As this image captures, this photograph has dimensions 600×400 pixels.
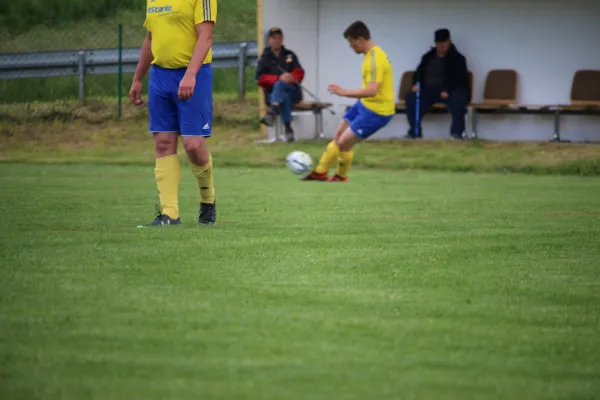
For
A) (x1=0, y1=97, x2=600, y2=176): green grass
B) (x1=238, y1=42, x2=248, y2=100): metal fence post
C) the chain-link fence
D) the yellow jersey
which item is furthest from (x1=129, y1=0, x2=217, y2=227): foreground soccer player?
(x1=238, y1=42, x2=248, y2=100): metal fence post

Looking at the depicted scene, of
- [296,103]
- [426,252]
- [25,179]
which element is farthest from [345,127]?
[426,252]

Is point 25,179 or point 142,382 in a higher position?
point 142,382

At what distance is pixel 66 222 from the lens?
30.7 ft

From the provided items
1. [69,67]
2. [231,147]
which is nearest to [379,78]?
[231,147]

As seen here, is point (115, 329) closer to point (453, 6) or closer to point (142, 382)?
point (142, 382)

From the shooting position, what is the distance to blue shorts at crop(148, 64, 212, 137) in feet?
29.4

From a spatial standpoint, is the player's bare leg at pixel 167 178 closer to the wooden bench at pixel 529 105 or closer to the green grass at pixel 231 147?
the green grass at pixel 231 147

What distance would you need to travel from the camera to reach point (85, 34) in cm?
2702

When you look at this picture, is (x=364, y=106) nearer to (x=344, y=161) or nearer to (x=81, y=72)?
(x=344, y=161)

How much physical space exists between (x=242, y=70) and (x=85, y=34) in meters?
3.92

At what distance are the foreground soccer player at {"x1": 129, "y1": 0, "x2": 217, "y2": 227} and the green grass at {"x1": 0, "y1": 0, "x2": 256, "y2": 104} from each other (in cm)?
1613

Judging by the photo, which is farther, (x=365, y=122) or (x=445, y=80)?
(x=445, y=80)

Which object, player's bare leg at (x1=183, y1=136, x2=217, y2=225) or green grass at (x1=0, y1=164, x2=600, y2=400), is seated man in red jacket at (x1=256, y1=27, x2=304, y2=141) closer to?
green grass at (x1=0, y1=164, x2=600, y2=400)

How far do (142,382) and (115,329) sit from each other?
0.86 metres
